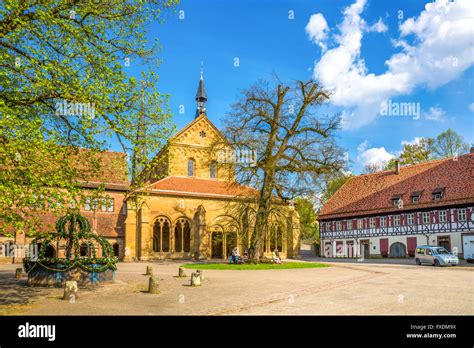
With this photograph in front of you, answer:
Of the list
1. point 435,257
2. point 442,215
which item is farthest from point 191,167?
point 435,257

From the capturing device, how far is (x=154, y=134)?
14094 mm

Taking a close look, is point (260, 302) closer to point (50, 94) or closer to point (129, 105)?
point (129, 105)

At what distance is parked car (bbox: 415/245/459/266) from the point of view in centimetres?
2988

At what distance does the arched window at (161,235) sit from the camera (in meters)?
42.0

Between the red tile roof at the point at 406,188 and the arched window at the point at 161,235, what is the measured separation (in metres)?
19.7

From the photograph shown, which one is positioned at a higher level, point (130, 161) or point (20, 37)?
point (20, 37)

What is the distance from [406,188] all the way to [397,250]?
21.1 feet

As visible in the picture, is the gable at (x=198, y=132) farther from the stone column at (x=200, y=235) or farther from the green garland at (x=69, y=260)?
the green garland at (x=69, y=260)

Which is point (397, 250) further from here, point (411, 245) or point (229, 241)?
point (229, 241)

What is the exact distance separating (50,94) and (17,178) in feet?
8.37

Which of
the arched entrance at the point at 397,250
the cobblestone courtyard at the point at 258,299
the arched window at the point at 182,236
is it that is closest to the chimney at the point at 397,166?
the arched entrance at the point at 397,250

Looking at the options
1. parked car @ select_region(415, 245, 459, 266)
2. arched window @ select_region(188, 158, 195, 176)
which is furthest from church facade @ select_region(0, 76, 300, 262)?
parked car @ select_region(415, 245, 459, 266)
